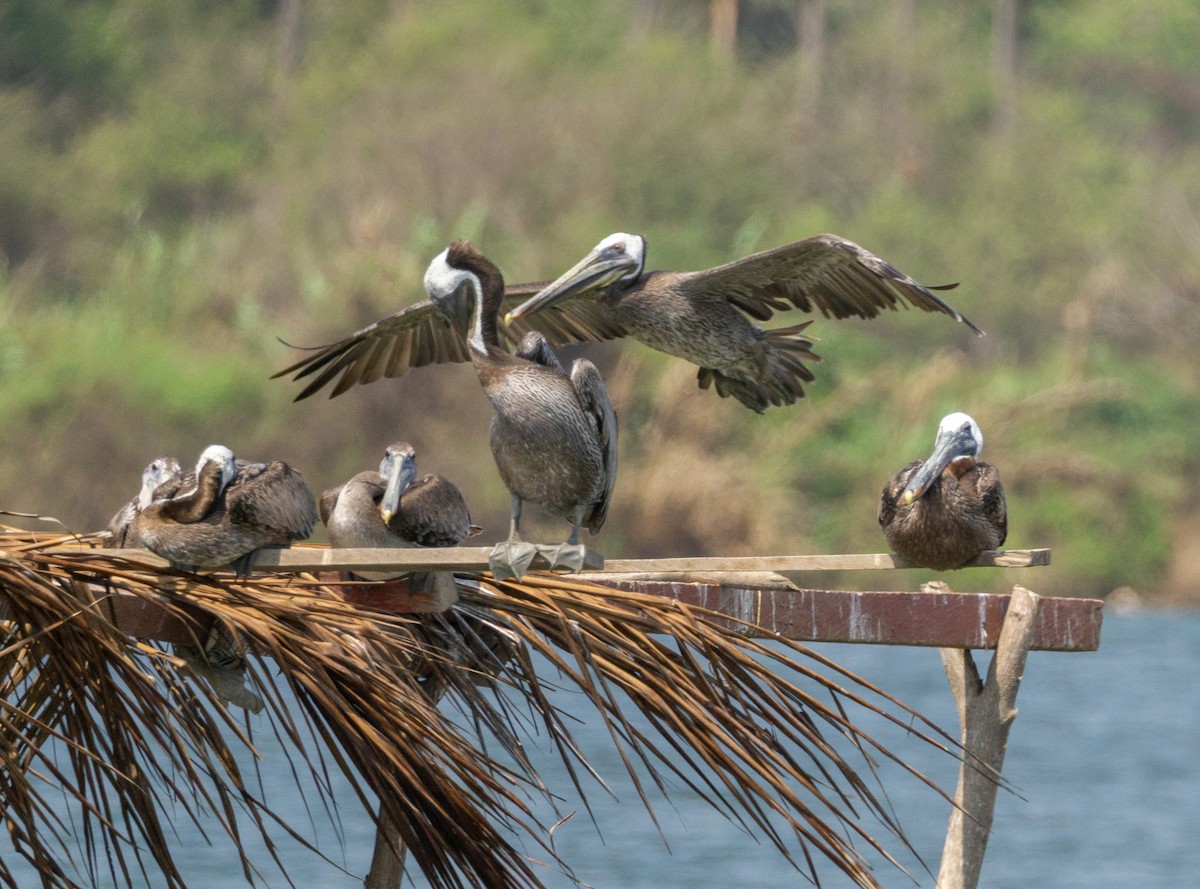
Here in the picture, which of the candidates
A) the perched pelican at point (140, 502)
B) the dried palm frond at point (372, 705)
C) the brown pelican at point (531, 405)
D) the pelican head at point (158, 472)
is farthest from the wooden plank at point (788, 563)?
the pelican head at point (158, 472)

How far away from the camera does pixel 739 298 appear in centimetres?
571

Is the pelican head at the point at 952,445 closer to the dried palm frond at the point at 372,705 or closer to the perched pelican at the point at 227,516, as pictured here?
the dried palm frond at the point at 372,705

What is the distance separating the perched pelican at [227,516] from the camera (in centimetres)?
435

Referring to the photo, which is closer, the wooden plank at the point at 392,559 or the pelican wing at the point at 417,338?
the wooden plank at the point at 392,559

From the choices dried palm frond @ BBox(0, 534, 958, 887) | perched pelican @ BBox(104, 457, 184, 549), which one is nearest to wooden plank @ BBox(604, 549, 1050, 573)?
dried palm frond @ BBox(0, 534, 958, 887)

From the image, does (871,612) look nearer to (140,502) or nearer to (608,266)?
(608,266)

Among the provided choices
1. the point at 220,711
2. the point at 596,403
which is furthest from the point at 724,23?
the point at 220,711

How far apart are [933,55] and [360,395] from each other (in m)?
16.4

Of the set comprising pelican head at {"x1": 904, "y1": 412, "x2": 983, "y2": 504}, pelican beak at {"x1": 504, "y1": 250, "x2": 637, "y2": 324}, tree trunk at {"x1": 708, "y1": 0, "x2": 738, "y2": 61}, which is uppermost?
tree trunk at {"x1": 708, "y1": 0, "x2": 738, "y2": 61}

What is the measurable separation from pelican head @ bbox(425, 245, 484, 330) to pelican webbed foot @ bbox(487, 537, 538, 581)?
2.09 feet

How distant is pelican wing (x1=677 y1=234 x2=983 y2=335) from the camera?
5445 mm

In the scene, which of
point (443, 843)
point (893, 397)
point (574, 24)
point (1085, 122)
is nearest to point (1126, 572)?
point (893, 397)

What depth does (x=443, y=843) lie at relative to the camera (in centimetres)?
413

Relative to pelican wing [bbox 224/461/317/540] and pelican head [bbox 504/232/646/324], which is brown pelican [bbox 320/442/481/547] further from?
pelican head [bbox 504/232/646/324]
